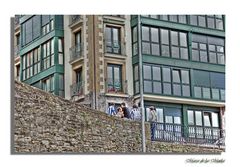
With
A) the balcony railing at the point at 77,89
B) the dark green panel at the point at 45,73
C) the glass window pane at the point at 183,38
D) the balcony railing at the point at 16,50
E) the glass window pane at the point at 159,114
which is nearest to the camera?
the balcony railing at the point at 16,50

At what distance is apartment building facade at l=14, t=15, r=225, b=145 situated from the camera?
43.5 feet

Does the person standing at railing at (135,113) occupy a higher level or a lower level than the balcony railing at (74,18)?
lower

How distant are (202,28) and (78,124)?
3.63m

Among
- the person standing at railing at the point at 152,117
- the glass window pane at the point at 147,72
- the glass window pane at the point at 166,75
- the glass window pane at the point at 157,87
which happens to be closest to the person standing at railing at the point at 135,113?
the person standing at railing at the point at 152,117

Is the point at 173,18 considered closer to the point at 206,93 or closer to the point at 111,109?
the point at 206,93

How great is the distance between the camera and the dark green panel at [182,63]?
14.0 m

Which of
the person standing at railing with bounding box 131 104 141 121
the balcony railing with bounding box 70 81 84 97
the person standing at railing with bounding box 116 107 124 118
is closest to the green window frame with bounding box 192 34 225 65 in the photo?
the person standing at railing with bounding box 131 104 141 121

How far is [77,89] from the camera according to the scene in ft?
43.4

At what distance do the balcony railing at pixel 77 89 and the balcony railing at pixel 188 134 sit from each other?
172cm

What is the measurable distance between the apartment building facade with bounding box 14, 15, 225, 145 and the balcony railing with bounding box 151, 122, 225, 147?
2 centimetres

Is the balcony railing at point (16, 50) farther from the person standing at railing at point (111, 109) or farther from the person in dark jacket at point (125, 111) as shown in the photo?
the person in dark jacket at point (125, 111)
